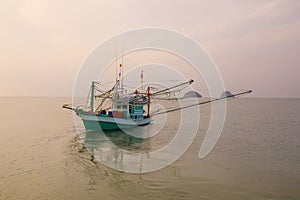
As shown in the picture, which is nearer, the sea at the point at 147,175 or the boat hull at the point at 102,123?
the sea at the point at 147,175

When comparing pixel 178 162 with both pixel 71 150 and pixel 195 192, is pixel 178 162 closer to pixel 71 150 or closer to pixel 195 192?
pixel 195 192

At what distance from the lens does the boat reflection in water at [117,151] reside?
16297mm

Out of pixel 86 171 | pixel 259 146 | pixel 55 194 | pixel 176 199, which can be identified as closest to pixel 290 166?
pixel 259 146

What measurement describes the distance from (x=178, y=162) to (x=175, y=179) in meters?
3.80

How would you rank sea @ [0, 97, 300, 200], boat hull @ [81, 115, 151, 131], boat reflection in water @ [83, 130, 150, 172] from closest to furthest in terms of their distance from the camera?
sea @ [0, 97, 300, 200] < boat reflection in water @ [83, 130, 150, 172] < boat hull @ [81, 115, 151, 131]

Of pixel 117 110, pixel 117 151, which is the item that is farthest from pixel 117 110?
pixel 117 151

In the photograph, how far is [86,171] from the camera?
1465 cm

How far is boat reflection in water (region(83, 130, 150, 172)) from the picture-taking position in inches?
642

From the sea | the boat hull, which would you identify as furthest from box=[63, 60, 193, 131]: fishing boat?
the sea

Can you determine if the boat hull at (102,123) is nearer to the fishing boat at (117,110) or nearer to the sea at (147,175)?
the fishing boat at (117,110)

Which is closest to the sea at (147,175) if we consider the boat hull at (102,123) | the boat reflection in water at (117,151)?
the boat reflection in water at (117,151)

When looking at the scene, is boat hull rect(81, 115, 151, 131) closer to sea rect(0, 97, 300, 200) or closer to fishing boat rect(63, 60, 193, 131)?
fishing boat rect(63, 60, 193, 131)

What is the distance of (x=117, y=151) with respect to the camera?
20.5m

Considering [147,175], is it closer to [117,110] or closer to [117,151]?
[117,151]
